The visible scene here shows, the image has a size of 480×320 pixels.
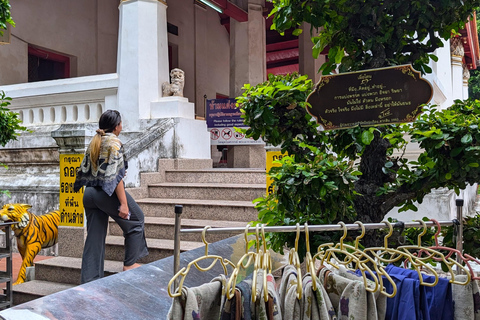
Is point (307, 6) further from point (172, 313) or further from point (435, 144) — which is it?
point (172, 313)

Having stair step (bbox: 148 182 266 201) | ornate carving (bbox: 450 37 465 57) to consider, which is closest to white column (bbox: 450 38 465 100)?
ornate carving (bbox: 450 37 465 57)

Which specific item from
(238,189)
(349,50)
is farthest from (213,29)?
(349,50)

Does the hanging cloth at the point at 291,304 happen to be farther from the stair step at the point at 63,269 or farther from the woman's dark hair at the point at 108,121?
the stair step at the point at 63,269

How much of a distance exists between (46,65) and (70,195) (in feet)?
25.4

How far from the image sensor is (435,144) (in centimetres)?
199

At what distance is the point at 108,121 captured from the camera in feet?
13.5

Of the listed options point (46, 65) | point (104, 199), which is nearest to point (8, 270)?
point (104, 199)

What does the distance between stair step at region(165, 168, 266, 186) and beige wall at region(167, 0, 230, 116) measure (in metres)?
7.53

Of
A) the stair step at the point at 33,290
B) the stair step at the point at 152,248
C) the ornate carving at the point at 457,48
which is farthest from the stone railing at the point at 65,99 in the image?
the ornate carving at the point at 457,48

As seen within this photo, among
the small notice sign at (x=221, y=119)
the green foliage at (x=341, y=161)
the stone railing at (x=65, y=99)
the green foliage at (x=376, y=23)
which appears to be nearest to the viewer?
the green foliage at (x=341, y=161)

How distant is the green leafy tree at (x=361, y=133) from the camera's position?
6.72 feet

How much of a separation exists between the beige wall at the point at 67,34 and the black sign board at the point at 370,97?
9.29m

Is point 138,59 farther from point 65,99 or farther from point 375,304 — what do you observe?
point 375,304

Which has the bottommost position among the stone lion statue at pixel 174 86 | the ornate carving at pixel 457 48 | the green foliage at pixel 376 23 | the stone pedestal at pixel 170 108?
the green foliage at pixel 376 23
